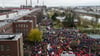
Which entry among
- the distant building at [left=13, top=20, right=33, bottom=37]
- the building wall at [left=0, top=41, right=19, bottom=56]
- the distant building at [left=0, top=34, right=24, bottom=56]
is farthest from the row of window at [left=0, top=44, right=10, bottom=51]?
the distant building at [left=13, top=20, right=33, bottom=37]

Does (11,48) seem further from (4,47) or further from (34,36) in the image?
(34,36)

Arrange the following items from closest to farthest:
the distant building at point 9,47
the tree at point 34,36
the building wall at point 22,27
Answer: the distant building at point 9,47, the tree at point 34,36, the building wall at point 22,27

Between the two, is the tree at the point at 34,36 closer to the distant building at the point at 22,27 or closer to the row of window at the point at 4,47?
the distant building at the point at 22,27

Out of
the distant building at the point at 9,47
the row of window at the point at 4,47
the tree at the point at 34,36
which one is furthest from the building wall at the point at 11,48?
the tree at the point at 34,36

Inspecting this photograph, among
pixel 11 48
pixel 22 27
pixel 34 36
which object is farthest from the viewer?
pixel 22 27

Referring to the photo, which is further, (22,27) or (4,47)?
(22,27)

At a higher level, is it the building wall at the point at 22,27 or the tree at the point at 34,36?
the building wall at the point at 22,27

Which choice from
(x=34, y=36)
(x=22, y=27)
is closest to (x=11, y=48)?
(x=34, y=36)

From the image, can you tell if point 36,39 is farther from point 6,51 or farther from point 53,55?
point 6,51

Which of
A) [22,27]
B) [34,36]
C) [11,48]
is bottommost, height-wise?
[34,36]

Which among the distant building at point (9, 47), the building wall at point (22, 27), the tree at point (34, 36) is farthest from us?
the building wall at point (22, 27)

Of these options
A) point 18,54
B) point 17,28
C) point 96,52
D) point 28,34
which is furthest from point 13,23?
point 18,54

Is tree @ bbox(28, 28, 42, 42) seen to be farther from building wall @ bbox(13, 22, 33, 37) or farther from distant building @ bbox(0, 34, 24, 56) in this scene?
distant building @ bbox(0, 34, 24, 56)
